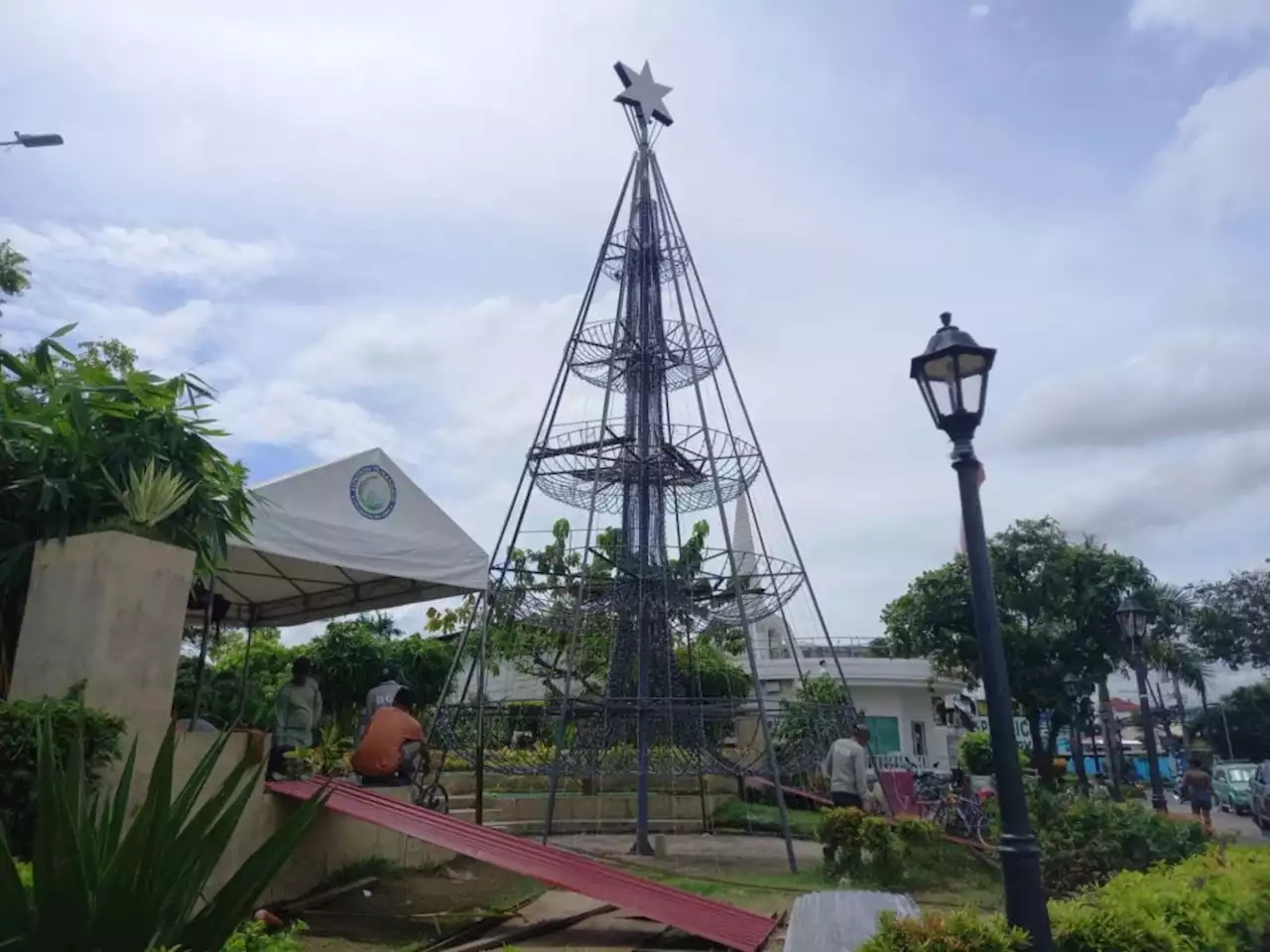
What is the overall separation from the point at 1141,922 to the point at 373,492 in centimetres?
592

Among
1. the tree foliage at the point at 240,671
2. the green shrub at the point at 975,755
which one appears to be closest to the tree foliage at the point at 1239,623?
the green shrub at the point at 975,755

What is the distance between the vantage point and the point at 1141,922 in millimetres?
4246

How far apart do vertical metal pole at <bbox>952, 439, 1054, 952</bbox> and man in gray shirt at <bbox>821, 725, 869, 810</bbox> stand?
18.9 feet

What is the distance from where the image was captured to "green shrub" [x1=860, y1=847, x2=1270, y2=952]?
12.4 feet

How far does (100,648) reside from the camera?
5.10 meters

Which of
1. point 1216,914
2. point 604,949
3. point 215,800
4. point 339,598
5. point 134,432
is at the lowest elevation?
point 604,949

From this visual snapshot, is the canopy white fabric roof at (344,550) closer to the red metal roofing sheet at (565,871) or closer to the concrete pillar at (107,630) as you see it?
the concrete pillar at (107,630)

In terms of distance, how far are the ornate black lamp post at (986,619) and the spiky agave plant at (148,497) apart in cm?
435

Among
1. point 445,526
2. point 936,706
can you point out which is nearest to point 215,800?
point 445,526

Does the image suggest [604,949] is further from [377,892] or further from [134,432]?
[134,432]

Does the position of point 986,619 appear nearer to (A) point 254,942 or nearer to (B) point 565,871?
(B) point 565,871

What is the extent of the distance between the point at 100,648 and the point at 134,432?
1.57 meters

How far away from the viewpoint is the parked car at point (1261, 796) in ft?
67.6

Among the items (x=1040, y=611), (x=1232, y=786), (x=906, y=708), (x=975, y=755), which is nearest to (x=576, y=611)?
(x=1040, y=611)
